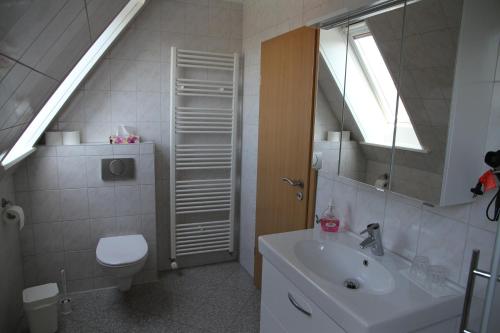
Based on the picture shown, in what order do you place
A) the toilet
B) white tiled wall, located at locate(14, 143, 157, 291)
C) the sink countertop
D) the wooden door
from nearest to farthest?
the sink countertop < the wooden door < the toilet < white tiled wall, located at locate(14, 143, 157, 291)

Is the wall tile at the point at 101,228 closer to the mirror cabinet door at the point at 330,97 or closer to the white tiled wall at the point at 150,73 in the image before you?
the white tiled wall at the point at 150,73

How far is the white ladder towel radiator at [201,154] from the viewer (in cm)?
314

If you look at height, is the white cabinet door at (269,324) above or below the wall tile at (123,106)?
below

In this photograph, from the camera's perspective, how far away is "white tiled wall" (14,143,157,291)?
2.73 metres

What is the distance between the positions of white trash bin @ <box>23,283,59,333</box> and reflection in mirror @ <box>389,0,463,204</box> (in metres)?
2.24

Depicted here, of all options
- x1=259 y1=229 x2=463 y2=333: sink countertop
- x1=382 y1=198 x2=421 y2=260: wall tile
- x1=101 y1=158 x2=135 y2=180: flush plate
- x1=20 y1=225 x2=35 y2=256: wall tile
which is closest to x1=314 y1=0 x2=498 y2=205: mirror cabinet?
x1=382 y1=198 x2=421 y2=260: wall tile

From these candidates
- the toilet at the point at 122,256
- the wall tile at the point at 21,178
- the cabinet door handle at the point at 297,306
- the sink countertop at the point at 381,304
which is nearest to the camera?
the sink countertop at the point at 381,304

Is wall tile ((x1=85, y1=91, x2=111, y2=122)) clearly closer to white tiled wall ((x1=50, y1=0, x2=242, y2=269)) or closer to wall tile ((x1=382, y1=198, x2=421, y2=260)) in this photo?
white tiled wall ((x1=50, y1=0, x2=242, y2=269))

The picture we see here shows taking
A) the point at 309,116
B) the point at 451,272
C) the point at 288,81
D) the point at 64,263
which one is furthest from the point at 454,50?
the point at 64,263

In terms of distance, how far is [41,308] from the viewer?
2.26 m

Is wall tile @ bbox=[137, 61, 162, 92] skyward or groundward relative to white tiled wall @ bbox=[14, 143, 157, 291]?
skyward

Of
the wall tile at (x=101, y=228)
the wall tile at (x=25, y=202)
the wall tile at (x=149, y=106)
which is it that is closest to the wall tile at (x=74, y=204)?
the wall tile at (x=101, y=228)

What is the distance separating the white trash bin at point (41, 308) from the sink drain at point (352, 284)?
1882 mm

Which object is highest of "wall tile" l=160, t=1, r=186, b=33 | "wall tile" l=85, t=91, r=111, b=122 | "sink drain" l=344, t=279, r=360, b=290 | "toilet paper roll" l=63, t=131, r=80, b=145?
"wall tile" l=160, t=1, r=186, b=33
